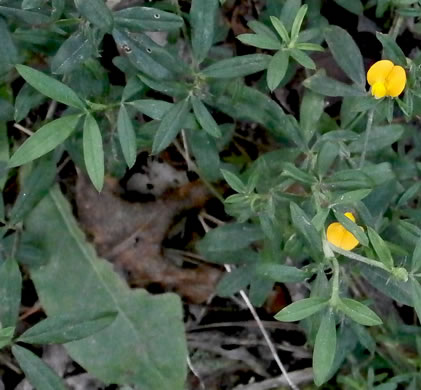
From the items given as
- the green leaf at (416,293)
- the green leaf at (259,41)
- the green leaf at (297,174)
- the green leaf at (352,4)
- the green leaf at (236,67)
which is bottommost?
the green leaf at (416,293)

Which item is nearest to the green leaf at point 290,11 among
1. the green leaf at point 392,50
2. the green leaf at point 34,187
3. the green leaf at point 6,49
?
the green leaf at point 392,50

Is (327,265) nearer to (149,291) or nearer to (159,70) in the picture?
(159,70)

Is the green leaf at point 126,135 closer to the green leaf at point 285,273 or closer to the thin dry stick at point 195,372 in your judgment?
the green leaf at point 285,273

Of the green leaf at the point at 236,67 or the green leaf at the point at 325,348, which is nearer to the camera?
the green leaf at the point at 325,348

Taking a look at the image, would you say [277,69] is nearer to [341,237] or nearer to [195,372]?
[341,237]

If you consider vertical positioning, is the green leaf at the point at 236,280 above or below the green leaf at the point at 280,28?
below
